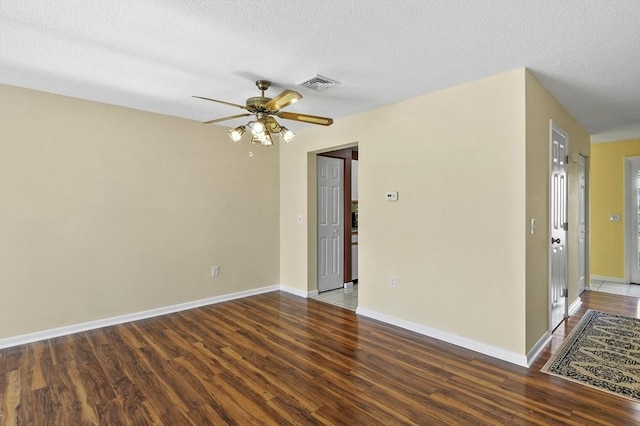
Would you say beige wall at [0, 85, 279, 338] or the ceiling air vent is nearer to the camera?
the ceiling air vent

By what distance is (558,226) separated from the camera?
3.58m

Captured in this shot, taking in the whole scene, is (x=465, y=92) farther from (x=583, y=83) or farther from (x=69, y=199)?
(x=69, y=199)

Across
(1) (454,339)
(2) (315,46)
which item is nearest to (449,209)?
(1) (454,339)

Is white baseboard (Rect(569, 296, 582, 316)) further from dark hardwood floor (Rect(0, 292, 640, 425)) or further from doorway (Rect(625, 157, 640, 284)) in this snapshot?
doorway (Rect(625, 157, 640, 284))

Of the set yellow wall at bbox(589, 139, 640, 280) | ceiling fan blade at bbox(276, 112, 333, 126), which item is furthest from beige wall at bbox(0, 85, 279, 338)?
yellow wall at bbox(589, 139, 640, 280)

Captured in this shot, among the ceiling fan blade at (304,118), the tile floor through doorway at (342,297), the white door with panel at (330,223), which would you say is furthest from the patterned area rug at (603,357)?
the white door with panel at (330,223)

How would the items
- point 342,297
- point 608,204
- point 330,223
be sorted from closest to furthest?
point 342,297
point 330,223
point 608,204

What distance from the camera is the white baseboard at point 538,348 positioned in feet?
9.12

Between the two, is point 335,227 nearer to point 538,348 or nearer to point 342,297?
point 342,297

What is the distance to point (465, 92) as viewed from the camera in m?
3.11

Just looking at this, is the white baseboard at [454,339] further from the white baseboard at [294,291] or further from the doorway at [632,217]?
the doorway at [632,217]

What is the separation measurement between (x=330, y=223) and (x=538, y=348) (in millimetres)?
3103

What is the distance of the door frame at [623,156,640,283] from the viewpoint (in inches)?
218

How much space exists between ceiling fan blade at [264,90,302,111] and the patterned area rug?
293cm
